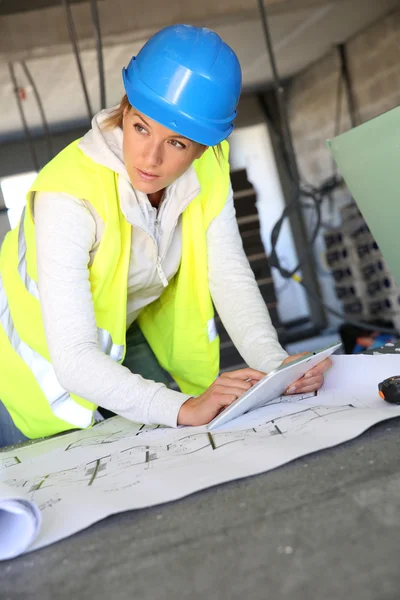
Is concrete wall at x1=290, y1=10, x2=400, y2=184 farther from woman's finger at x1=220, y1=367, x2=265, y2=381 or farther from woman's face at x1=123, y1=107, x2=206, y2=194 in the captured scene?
woman's finger at x1=220, y1=367, x2=265, y2=381

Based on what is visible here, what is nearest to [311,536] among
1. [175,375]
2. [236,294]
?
[236,294]

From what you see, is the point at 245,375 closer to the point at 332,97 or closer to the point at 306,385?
the point at 306,385

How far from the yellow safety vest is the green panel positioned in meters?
0.34

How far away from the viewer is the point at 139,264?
5.28 feet

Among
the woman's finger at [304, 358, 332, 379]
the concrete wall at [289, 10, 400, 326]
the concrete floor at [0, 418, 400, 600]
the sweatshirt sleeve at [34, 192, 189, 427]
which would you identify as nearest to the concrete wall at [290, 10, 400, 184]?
the concrete wall at [289, 10, 400, 326]

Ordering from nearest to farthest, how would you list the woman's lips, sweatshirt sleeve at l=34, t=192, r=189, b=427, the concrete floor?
the concrete floor < sweatshirt sleeve at l=34, t=192, r=189, b=427 < the woman's lips

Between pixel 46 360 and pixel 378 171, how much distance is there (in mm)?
813

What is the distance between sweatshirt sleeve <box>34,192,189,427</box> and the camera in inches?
53.4

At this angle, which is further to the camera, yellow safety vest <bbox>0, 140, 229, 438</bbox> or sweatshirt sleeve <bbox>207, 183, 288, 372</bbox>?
sweatshirt sleeve <bbox>207, 183, 288, 372</bbox>

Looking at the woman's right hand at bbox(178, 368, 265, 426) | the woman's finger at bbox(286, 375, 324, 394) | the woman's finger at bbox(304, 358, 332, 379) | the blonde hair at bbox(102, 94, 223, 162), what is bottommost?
the woman's finger at bbox(286, 375, 324, 394)

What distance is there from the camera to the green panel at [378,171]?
1368 mm

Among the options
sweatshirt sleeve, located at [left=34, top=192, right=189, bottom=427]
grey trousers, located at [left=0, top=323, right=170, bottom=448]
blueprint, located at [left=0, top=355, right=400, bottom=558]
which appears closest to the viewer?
blueprint, located at [left=0, top=355, right=400, bottom=558]

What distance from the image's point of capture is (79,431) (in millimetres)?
1554

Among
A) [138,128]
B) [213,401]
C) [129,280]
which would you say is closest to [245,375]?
[213,401]
